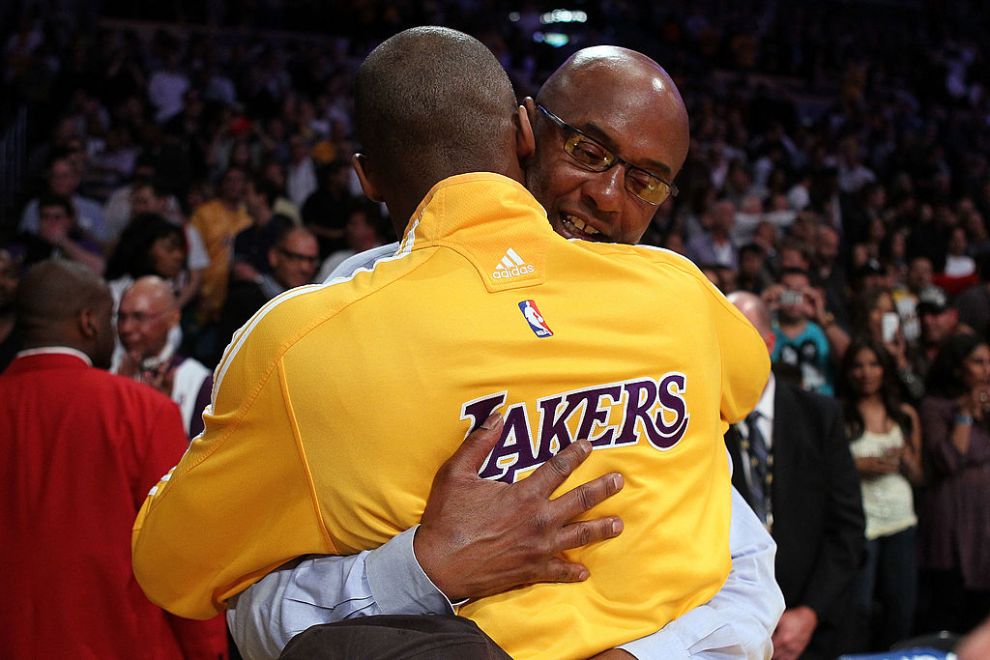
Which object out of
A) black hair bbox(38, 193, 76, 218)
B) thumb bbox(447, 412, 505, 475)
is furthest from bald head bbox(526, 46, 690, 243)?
black hair bbox(38, 193, 76, 218)

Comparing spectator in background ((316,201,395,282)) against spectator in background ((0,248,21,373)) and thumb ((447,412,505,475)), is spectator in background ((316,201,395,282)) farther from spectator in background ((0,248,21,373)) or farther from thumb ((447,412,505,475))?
thumb ((447,412,505,475))

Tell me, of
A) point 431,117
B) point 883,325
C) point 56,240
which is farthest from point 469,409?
point 883,325

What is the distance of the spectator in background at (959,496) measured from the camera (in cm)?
596

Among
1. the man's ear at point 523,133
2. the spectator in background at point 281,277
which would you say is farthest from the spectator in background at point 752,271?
the man's ear at point 523,133

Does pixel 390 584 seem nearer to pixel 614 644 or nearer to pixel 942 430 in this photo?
pixel 614 644

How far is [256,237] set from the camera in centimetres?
706

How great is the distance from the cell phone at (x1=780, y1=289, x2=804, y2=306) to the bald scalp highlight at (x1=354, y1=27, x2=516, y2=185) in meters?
4.96

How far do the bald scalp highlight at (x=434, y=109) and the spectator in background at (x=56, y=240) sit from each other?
5.37 meters

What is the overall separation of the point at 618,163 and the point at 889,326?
18.6 feet

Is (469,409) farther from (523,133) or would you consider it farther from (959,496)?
(959,496)

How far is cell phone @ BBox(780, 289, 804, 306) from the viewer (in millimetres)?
6441

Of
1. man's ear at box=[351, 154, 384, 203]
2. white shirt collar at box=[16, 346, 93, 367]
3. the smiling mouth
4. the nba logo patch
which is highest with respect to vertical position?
man's ear at box=[351, 154, 384, 203]

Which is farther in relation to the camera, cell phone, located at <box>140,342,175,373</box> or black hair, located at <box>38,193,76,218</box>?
black hair, located at <box>38,193,76,218</box>

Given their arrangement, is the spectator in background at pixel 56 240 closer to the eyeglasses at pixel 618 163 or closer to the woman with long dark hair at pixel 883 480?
the woman with long dark hair at pixel 883 480
